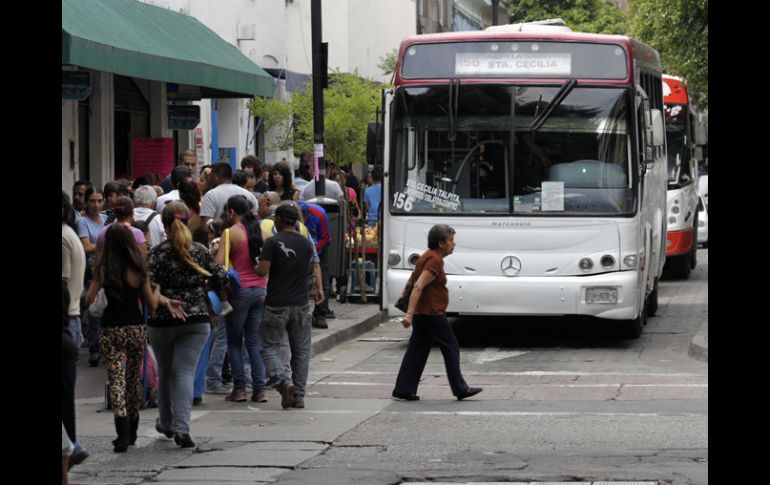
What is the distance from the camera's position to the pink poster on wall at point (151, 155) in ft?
76.5

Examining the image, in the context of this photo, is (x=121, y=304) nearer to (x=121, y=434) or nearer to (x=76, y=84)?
(x=121, y=434)

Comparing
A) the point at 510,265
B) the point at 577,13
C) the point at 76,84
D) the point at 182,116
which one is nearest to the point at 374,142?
the point at 510,265

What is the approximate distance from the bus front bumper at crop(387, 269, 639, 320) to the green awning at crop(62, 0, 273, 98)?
13.5ft

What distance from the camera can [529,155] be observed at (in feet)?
54.6

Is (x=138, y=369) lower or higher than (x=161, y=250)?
lower

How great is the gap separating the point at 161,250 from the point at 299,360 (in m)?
2.27

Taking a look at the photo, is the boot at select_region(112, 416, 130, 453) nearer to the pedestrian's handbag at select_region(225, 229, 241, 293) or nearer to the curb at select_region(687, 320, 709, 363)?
the pedestrian's handbag at select_region(225, 229, 241, 293)

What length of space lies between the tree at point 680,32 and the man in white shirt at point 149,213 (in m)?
28.2

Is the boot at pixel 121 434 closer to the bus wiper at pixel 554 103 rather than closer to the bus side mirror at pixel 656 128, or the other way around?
the bus wiper at pixel 554 103

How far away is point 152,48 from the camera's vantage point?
746 inches

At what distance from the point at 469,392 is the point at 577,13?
50792 millimetres

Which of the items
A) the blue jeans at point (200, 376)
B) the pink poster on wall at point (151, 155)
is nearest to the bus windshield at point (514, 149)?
the blue jeans at point (200, 376)

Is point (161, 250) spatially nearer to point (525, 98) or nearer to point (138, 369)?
point (138, 369)
